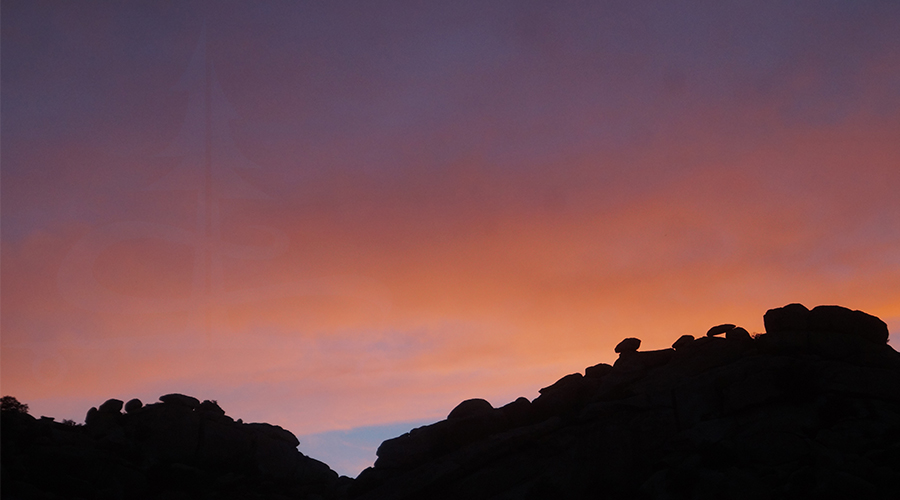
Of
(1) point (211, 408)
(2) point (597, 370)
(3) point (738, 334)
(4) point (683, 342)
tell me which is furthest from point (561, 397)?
(1) point (211, 408)

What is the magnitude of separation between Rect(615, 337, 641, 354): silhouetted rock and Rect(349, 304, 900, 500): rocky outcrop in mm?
1441

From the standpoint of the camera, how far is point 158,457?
74812 mm

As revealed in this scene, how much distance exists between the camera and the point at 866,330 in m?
69.5

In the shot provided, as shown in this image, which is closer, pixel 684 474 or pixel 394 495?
pixel 684 474

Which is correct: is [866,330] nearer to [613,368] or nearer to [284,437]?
[613,368]

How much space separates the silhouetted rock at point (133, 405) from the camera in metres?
82.6

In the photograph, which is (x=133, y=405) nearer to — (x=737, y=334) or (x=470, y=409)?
(x=470, y=409)

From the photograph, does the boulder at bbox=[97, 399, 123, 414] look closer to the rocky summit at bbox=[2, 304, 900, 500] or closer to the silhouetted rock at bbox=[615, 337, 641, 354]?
the rocky summit at bbox=[2, 304, 900, 500]

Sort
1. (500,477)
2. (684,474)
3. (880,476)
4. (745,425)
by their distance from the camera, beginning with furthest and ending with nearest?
(500,477) < (745,425) < (684,474) < (880,476)

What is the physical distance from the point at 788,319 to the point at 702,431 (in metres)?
19.8

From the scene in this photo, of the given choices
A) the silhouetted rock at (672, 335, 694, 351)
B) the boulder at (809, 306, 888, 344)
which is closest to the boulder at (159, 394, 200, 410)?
the silhouetted rock at (672, 335, 694, 351)

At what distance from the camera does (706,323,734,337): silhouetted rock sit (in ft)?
248

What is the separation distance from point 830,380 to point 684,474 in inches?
798

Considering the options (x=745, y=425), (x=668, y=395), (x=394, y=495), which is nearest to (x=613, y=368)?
(x=668, y=395)
